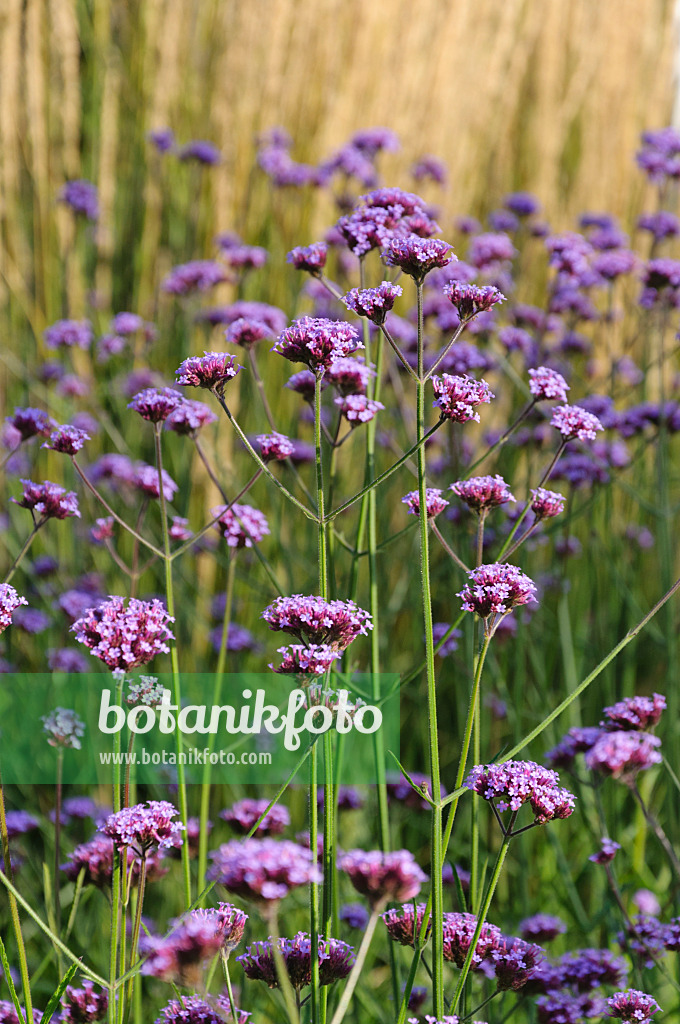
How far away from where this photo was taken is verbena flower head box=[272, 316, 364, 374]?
2.79ft

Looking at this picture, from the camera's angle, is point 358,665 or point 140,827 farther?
point 358,665

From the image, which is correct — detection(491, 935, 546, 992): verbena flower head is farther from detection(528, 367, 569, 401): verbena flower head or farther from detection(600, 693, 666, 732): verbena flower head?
detection(528, 367, 569, 401): verbena flower head

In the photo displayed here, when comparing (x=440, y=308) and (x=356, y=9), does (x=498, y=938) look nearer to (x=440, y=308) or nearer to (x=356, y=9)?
(x=440, y=308)

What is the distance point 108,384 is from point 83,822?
1046 millimetres

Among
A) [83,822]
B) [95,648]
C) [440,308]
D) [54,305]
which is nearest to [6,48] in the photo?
[54,305]

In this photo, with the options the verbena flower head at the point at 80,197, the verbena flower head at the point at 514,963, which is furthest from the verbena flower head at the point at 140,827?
the verbena flower head at the point at 80,197

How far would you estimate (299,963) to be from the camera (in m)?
0.81

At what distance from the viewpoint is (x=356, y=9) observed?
112 inches

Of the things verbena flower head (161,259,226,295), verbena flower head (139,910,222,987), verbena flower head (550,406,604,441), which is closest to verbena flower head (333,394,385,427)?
verbena flower head (550,406,604,441)

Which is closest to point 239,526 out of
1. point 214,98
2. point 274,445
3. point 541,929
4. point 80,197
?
point 274,445

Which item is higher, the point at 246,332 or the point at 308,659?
the point at 246,332

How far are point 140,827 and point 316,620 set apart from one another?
9.9 inches

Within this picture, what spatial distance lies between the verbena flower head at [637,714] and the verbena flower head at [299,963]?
0.44 meters

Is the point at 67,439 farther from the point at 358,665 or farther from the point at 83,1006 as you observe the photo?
the point at 83,1006
